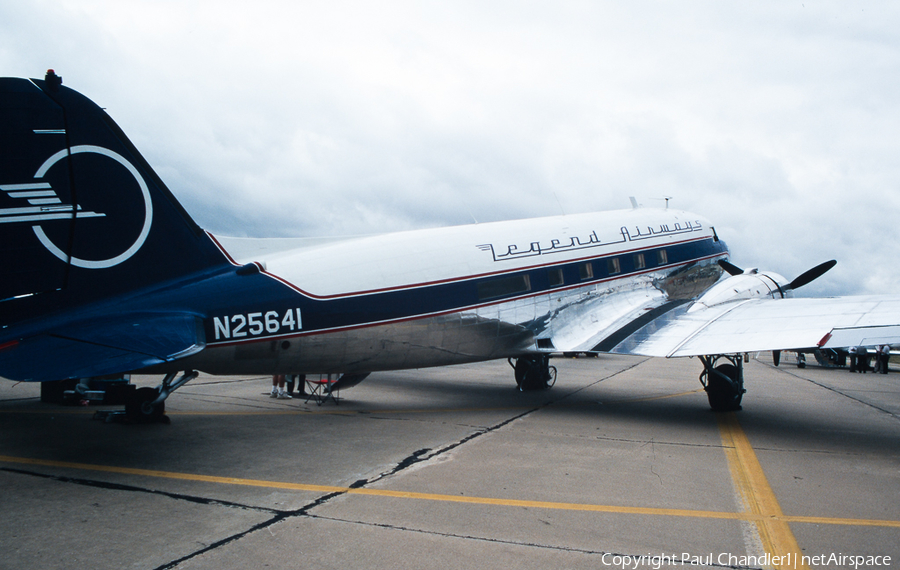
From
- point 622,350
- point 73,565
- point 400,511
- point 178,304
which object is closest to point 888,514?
point 400,511

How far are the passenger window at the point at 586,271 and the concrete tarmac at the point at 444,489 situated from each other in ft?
9.89

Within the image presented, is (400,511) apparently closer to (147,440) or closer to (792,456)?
(147,440)

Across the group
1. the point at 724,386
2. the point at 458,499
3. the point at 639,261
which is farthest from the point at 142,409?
the point at 639,261

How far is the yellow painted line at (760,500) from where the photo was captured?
468 centimetres

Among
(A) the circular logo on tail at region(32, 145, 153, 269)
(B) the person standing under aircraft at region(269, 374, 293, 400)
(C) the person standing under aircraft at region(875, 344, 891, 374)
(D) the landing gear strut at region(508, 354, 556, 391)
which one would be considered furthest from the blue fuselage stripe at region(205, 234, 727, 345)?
(C) the person standing under aircraft at region(875, 344, 891, 374)

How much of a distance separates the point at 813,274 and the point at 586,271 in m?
6.23

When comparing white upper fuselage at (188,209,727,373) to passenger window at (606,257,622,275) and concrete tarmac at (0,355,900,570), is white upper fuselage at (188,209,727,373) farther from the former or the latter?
concrete tarmac at (0,355,900,570)

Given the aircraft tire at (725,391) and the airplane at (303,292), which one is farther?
the aircraft tire at (725,391)

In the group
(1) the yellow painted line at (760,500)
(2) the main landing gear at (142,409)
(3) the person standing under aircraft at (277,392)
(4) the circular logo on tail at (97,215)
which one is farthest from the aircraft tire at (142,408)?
(1) the yellow painted line at (760,500)

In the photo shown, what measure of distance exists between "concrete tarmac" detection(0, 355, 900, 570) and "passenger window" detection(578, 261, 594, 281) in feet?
9.89

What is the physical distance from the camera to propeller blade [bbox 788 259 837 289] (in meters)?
14.4

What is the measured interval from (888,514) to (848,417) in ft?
24.9

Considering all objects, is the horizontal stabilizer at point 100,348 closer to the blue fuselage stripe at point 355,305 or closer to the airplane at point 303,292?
the airplane at point 303,292

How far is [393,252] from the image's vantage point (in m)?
10.4
